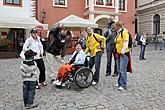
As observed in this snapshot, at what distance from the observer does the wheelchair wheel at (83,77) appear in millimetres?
7074

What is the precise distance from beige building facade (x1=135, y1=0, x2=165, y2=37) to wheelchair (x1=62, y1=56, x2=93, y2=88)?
29.4 meters

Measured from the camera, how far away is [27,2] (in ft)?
72.8

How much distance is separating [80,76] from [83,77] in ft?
0.29

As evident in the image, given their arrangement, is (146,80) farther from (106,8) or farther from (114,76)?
(106,8)

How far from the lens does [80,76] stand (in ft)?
23.5

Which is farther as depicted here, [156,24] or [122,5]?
[156,24]

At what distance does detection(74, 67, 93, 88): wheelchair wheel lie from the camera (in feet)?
23.2

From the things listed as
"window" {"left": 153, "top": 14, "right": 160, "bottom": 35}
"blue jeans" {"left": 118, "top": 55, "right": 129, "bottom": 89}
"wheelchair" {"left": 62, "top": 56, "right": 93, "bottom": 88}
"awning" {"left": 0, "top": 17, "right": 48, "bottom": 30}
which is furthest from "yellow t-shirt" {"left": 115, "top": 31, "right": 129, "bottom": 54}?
"window" {"left": 153, "top": 14, "right": 160, "bottom": 35}

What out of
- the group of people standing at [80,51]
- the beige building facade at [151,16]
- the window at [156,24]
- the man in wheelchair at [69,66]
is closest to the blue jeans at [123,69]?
the group of people standing at [80,51]

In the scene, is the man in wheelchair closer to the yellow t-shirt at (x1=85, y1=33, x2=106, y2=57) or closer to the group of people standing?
the group of people standing

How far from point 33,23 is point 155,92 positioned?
13.1 meters

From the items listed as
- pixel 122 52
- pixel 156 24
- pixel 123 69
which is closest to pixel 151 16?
pixel 156 24

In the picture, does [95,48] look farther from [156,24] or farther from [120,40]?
[156,24]

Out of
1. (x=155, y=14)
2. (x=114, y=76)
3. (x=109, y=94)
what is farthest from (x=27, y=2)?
(x=155, y=14)
